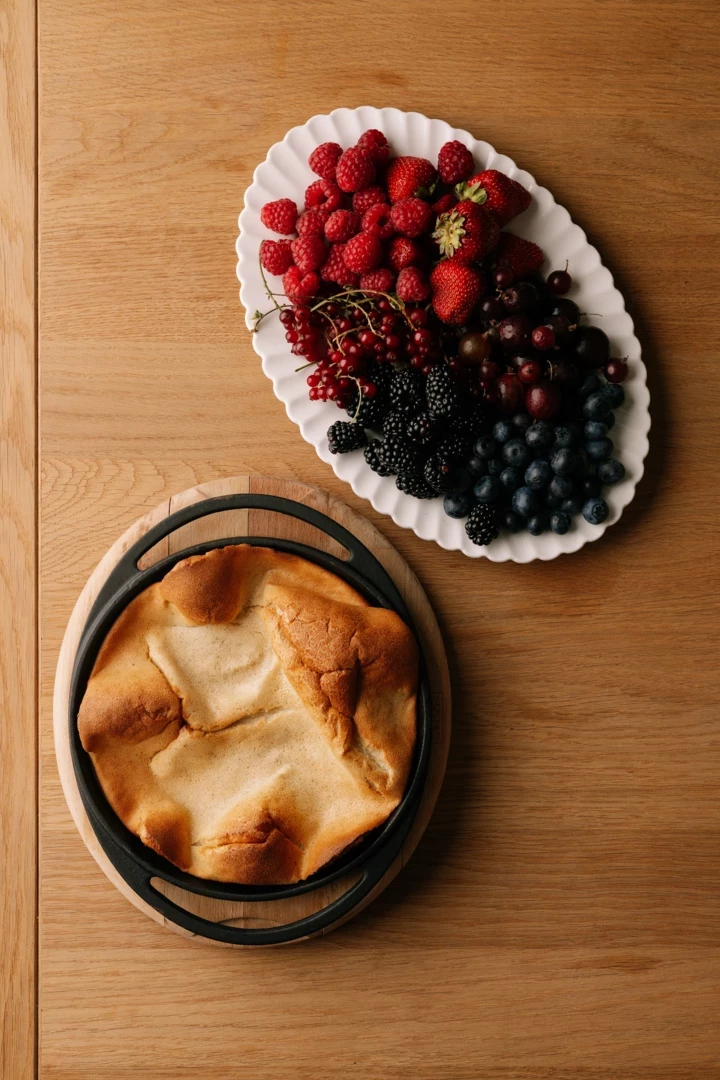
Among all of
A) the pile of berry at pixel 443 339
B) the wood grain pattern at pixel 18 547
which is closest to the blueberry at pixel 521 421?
the pile of berry at pixel 443 339

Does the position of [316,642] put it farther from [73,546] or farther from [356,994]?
[356,994]

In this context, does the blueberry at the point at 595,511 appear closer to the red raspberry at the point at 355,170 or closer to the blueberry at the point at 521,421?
the blueberry at the point at 521,421

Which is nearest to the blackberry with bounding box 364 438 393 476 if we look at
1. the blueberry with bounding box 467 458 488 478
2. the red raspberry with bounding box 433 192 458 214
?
the blueberry with bounding box 467 458 488 478

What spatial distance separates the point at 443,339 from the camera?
3.78ft

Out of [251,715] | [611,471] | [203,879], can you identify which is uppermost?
[611,471]

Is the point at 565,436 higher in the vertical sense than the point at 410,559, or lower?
higher

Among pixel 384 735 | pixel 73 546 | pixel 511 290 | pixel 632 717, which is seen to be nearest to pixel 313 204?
pixel 511 290

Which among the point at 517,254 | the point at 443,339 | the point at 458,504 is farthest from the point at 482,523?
the point at 517,254

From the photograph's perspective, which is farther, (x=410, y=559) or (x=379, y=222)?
(x=410, y=559)

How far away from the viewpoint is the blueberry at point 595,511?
117cm

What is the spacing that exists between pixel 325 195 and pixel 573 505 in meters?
0.55

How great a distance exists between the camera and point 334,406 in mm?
1180

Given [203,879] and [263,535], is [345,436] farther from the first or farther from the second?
[203,879]

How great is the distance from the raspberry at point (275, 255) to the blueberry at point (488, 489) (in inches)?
15.8
